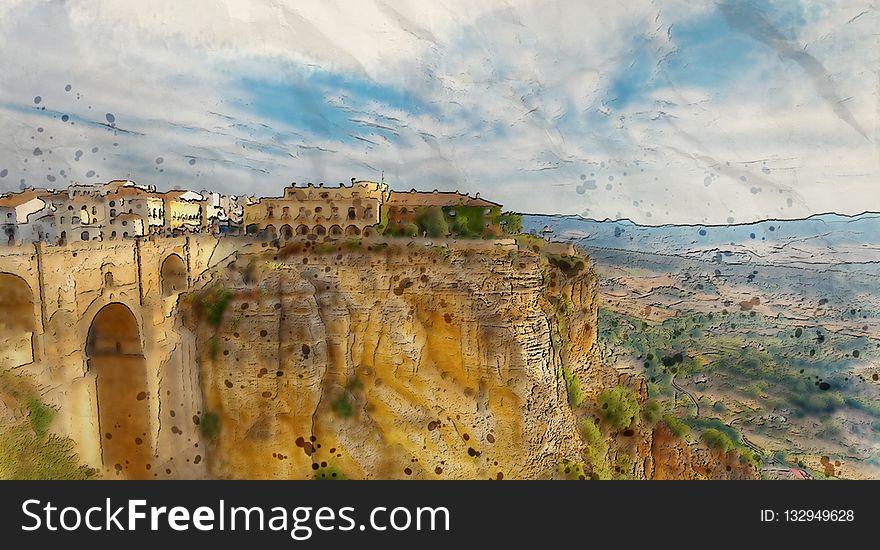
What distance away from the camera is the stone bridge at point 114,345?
8.76ft

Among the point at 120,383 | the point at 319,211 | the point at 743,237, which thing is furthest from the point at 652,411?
the point at 120,383

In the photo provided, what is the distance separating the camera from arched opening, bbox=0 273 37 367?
8.54 feet

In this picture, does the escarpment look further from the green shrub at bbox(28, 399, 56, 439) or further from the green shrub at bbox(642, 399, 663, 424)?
the green shrub at bbox(642, 399, 663, 424)

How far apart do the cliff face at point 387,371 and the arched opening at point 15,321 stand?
0.85 metres

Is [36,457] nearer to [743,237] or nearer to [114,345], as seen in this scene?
[114,345]

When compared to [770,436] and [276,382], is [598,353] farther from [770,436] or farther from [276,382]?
[276,382]

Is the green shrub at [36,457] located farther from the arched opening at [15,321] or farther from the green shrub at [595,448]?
the green shrub at [595,448]

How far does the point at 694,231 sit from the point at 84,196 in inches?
158

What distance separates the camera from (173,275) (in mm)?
3420

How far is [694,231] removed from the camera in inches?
127

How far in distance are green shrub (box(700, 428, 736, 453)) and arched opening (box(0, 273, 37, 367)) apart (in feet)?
17.1

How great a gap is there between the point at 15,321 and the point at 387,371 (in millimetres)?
2142

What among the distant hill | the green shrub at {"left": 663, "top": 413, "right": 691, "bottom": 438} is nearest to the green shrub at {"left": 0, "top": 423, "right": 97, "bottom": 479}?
the distant hill

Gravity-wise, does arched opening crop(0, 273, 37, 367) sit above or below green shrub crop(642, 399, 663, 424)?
above
